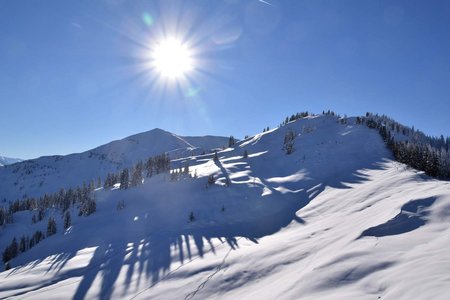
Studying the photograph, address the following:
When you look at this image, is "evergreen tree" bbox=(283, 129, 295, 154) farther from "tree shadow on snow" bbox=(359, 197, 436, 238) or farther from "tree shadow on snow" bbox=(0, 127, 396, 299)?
"tree shadow on snow" bbox=(359, 197, 436, 238)

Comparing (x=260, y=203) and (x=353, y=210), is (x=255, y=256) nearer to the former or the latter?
(x=353, y=210)

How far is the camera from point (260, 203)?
29.0 meters

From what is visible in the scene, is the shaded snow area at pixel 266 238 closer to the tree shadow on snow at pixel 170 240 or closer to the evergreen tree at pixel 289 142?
the tree shadow on snow at pixel 170 240

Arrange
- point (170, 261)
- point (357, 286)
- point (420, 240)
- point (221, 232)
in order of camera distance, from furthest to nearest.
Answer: point (221, 232) → point (170, 261) → point (420, 240) → point (357, 286)

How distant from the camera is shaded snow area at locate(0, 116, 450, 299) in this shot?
9.30m

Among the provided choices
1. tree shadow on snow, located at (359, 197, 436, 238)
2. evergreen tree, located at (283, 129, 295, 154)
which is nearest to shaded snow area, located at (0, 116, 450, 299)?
Answer: tree shadow on snow, located at (359, 197, 436, 238)

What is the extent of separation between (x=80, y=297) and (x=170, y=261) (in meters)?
4.78

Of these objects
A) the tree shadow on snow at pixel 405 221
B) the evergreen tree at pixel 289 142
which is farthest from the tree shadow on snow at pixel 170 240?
the evergreen tree at pixel 289 142

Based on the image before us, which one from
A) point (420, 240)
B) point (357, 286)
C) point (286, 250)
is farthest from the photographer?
point (286, 250)

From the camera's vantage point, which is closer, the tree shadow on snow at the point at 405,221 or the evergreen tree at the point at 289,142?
the tree shadow on snow at the point at 405,221

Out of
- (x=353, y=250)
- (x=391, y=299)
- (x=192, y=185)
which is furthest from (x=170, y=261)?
(x=192, y=185)

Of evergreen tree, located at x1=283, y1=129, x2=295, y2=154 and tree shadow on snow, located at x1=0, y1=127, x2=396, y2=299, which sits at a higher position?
evergreen tree, located at x1=283, y1=129, x2=295, y2=154

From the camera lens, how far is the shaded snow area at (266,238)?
930 centimetres

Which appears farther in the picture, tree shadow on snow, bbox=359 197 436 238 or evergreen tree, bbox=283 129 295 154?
evergreen tree, bbox=283 129 295 154
